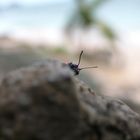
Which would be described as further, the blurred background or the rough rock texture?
the blurred background

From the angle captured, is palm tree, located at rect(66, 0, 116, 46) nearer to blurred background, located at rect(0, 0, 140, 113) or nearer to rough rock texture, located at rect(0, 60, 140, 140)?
blurred background, located at rect(0, 0, 140, 113)

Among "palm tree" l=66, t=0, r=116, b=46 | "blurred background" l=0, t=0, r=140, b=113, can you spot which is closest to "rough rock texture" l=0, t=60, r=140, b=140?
"blurred background" l=0, t=0, r=140, b=113

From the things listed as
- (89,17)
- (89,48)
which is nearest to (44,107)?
(89,17)

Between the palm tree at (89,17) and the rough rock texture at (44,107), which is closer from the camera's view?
the rough rock texture at (44,107)

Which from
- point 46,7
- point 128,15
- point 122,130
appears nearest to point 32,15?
point 46,7

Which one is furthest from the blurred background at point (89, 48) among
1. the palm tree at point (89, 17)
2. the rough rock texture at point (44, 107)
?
the rough rock texture at point (44, 107)

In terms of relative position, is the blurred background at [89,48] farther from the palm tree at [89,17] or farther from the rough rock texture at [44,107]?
the rough rock texture at [44,107]
